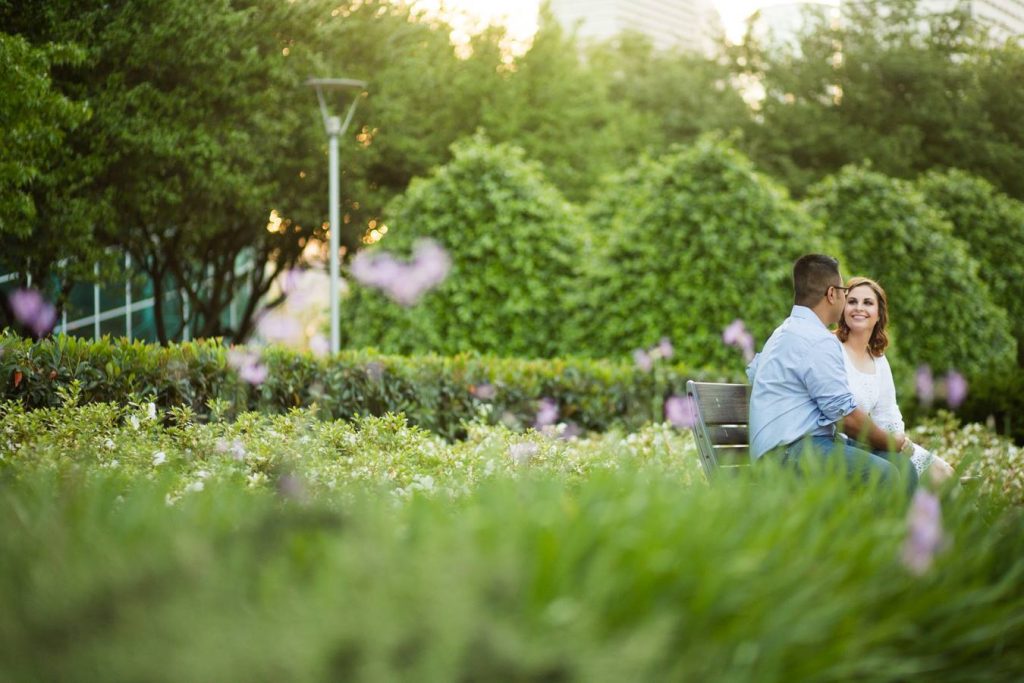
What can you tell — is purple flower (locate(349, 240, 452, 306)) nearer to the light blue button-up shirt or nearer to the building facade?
the light blue button-up shirt

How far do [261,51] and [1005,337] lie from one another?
13026 millimetres

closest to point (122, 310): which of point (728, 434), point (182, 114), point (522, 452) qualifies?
point (182, 114)

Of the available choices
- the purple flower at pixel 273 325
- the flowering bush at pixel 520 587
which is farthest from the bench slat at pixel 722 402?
the purple flower at pixel 273 325

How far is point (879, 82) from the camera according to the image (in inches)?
1041

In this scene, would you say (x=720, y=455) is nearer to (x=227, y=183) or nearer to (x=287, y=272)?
(x=227, y=183)

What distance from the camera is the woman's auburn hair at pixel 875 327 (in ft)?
20.1

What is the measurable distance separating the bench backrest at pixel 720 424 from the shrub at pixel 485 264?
7.78 m

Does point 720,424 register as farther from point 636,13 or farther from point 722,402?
point 636,13

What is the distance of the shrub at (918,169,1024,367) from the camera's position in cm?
2030

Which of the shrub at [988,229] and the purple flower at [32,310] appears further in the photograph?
the shrub at [988,229]

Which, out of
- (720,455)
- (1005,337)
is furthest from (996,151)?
(720,455)

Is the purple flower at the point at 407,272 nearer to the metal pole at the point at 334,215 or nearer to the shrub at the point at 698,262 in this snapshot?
the metal pole at the point at 334,215

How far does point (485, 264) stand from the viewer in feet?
45.9

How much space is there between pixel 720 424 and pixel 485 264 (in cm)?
862
